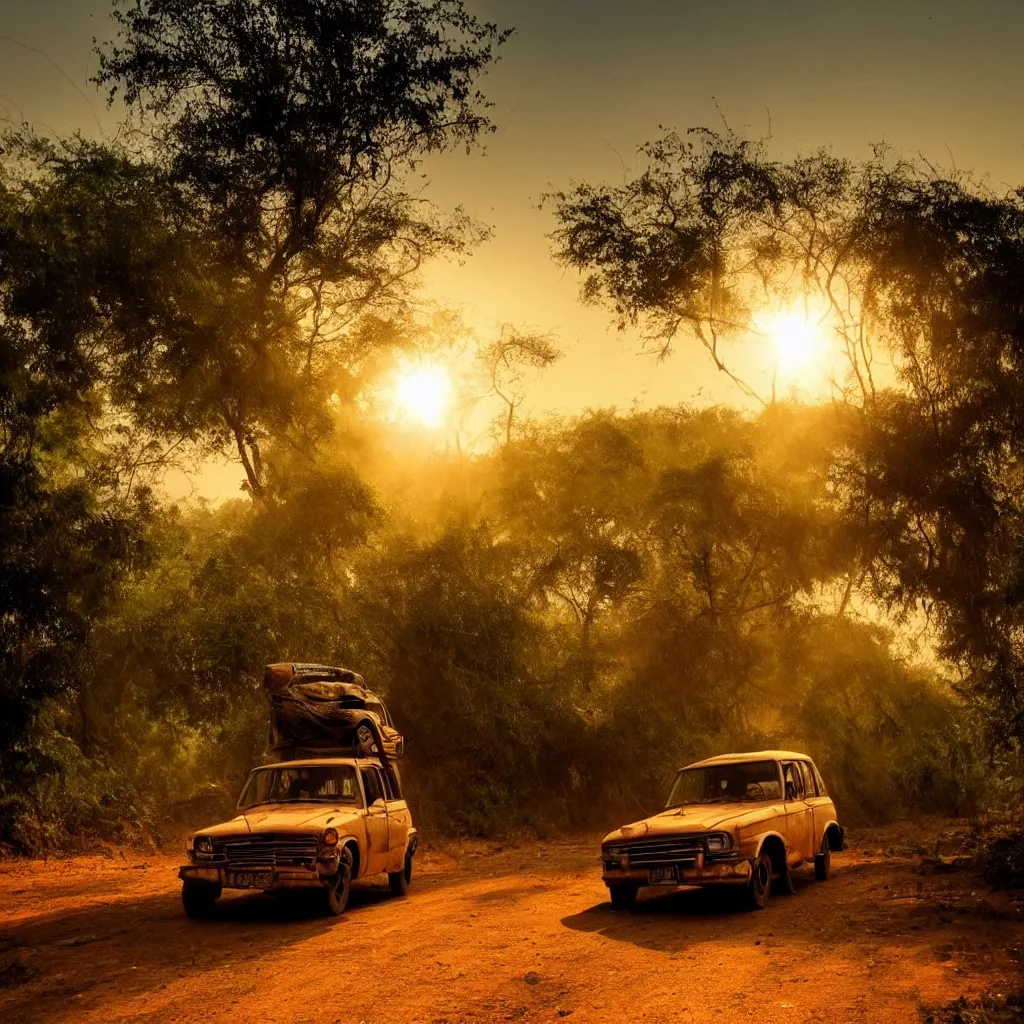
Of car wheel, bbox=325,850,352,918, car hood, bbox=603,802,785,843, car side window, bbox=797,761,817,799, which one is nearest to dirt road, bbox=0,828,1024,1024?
car wheel, bbox=325,850,352,918

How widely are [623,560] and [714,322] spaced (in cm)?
702

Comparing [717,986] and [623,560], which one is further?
[623,560]

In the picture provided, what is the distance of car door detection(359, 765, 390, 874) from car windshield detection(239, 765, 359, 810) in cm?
20

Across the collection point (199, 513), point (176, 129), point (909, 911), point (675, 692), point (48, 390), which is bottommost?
point (909, 911)

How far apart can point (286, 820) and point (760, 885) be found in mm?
5128

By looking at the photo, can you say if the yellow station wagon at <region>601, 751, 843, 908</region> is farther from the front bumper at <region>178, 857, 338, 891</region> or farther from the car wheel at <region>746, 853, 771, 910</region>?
the front bumper at <region>178, 857, 338, 891</region>

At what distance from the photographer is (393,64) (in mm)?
22844

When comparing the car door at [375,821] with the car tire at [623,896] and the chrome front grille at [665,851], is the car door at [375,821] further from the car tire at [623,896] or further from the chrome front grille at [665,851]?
the chrome front grille at [665,851]

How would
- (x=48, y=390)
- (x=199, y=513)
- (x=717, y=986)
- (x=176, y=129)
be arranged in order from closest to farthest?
(x=717, y=986)
(x=48, y=390)
(x=176, y=129)
(x=199, y=513)

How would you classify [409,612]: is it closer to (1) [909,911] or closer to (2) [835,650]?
(2) [835,650]

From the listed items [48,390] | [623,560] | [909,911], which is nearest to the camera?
[909,911]

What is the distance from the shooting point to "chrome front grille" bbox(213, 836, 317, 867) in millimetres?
11484

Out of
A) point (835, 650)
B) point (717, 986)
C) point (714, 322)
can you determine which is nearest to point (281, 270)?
point (714, 322)

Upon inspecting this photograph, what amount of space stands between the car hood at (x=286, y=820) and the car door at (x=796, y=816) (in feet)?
16.1
